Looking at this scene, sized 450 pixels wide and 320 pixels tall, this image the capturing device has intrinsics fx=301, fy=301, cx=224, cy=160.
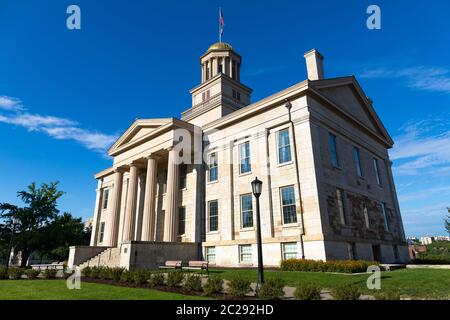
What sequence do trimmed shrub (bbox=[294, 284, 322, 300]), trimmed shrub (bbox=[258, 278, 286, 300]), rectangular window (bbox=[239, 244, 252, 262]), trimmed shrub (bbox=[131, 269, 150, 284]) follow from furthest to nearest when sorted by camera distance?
rectangular window (bbox=[239, 244, 252, 262]), trimmed shrub (bbox=[131, 269, 150, 284]), trimmed shrub (bbox=[258, 278, 286, 300]), trimmed shrub (bbox=[294, 284, 322, 300])

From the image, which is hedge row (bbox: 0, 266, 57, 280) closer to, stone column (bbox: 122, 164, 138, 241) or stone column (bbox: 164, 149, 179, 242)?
stone column (bbox: 164, 149, 179, 242)

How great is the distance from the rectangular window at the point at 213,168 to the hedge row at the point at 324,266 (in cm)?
1209

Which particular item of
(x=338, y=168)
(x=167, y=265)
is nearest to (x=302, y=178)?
(x=338, y=168)

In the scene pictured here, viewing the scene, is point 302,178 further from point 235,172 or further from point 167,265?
point 167,265

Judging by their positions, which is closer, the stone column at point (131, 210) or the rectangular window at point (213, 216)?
the rectangular window at point (213, 216)

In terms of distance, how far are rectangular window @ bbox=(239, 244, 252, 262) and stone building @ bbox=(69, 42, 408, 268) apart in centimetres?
8

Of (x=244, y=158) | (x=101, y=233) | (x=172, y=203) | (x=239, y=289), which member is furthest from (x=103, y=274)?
(x=101, y=233)

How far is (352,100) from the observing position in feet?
103

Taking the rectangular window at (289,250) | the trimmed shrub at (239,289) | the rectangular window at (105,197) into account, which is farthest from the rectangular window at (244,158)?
the rectangular window at (105,197)

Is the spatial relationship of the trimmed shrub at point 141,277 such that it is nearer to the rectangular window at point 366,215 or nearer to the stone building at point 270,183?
the stone building at point 270,183

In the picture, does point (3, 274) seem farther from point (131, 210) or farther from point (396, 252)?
point (396, 252)

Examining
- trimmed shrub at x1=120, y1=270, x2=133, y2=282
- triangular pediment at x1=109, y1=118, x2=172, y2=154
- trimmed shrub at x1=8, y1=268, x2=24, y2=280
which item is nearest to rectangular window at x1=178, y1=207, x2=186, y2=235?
triangular pediment at x1=109, y1=118, x2=172, y2=154

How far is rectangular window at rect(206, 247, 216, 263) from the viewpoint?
27.0m

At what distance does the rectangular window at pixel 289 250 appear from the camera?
21781mm
